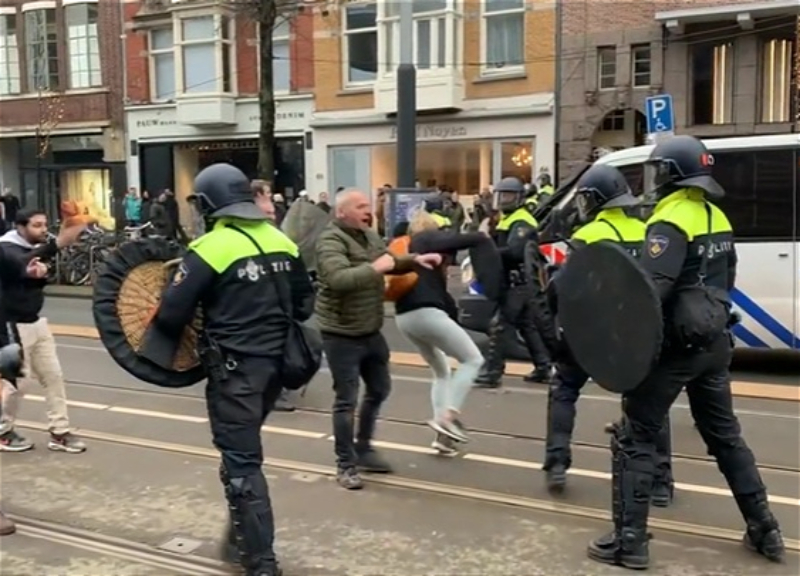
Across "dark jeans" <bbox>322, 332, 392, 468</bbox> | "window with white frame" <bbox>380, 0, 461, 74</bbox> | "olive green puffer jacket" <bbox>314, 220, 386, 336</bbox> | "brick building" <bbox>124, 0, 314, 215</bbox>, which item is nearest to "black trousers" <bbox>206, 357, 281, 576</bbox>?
"olive green puffer jacket" <bbox>314, 220, 386, 336</bbox>

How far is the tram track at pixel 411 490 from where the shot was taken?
4703 mm

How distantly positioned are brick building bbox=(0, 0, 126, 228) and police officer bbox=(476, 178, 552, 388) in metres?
21.2

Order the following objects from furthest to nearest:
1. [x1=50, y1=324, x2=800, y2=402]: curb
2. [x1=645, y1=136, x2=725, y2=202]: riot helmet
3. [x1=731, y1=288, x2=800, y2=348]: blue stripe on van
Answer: [x1=731, y1=288, x2=800, y2=348]: blue stripe on van
[x1=50, y1=324, x2=800, y2=402]: curb
[x1=645, y1=136, x2=725, y2=202]: riot helmet

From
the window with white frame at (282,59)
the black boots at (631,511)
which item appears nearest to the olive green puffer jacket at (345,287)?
the black boots at (631,511)

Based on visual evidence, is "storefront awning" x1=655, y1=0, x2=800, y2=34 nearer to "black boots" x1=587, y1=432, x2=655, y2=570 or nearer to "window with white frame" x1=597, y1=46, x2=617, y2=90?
"window with white frame" x1=597, y1=46, x2=617, y2=90

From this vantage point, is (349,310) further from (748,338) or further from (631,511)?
(748,338)

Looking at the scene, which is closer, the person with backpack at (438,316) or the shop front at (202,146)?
the person with backpack at (438,316)

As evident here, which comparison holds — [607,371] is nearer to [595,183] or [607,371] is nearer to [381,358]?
[595,183]

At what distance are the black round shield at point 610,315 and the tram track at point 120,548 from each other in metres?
2.00

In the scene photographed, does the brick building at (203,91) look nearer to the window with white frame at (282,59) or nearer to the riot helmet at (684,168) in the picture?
the window with white frame at (282,59)

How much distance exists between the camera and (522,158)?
72.2 feet

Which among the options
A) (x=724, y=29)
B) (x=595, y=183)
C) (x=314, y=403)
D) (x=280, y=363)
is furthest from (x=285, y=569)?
(x=724, y=29)

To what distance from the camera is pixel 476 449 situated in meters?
6.53

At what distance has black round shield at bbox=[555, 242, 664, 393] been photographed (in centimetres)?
413
